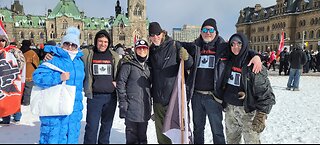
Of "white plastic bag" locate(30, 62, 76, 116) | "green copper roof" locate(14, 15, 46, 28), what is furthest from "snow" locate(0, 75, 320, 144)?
"green copper roof" locate(14, 15, 46, 28)

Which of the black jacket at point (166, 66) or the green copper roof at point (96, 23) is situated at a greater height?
the green copper roof at point (96, 23)

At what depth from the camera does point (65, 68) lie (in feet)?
10.6

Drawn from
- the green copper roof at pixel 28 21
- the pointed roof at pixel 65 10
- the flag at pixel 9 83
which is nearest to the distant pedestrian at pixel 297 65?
the flag at pixel 9 83

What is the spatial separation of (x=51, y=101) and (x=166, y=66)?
161 cm

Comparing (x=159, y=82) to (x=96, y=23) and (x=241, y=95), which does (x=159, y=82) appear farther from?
(x=96, y=23)

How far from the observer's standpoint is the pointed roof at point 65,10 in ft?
233

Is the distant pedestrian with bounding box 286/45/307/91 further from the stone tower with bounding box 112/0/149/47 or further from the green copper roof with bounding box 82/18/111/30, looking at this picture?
the green copper roof with bounding box 82/18/111/30

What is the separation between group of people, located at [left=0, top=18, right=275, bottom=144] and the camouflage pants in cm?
1

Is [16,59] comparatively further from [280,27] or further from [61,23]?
[61,23]

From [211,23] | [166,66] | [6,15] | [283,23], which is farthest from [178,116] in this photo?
[6,15]

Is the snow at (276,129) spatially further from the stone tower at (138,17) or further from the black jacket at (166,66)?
the stone tower at (138,17)

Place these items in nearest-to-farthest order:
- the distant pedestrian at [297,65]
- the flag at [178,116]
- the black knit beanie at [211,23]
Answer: the flag at [178,116] → the black knit beanie at [211,23] → the distant pedestrian at [297,65]

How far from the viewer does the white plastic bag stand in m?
3.10

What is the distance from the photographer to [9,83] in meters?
4.82
